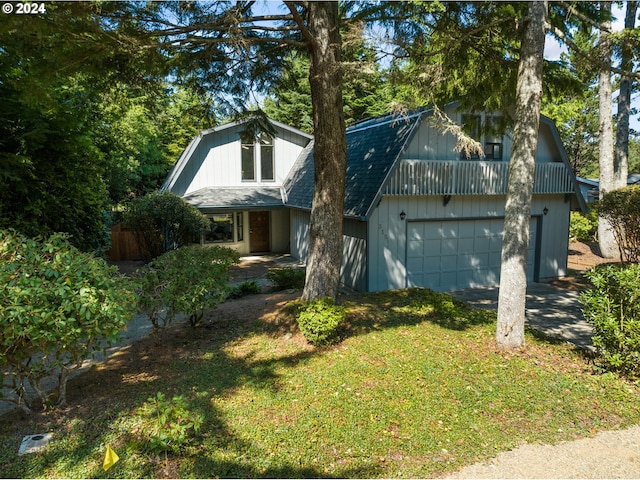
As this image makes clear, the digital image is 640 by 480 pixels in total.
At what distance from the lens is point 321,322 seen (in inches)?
268

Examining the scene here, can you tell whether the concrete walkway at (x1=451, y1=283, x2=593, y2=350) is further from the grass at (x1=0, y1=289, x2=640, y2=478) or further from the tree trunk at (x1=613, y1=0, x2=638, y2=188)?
the tree trunk at (x1=613, y1=0, x2=638, y2=188)

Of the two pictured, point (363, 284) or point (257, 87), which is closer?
point (257, 87)

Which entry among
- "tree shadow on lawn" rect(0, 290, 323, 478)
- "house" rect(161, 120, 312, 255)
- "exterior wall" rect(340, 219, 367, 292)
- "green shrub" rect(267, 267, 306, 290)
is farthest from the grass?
"house" rect(161, 120, 312, 255)

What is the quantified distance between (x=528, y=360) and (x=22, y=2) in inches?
Answer: 351

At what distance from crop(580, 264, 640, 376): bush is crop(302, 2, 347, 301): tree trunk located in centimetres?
438

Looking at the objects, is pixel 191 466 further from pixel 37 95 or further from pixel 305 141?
pixel 305 141

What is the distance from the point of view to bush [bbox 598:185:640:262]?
12047mm

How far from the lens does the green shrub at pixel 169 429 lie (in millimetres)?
3998

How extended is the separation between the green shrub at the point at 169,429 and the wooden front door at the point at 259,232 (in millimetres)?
14118

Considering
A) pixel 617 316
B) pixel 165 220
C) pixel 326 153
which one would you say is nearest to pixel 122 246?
pixel 165 220

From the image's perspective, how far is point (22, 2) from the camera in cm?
523

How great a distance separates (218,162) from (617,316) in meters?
14.8

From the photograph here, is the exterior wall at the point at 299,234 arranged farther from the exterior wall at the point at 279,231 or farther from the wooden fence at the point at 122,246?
the wooden fence at the point at 122,246

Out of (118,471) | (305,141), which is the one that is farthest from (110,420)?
(305,141)
